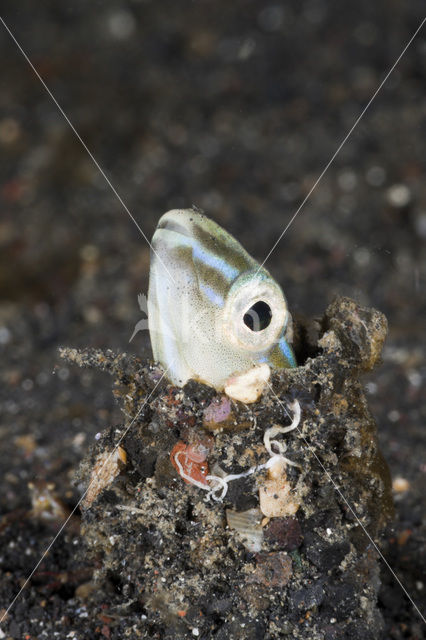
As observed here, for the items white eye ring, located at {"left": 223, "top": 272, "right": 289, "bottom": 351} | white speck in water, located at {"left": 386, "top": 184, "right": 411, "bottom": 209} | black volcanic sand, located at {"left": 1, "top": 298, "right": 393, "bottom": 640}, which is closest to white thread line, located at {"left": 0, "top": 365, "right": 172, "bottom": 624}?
black volcanic sand, located at {"left": 1, "top": 298, "right": 393, "bottom": 640}

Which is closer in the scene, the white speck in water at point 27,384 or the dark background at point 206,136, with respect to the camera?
the white speck in water at point 27,384

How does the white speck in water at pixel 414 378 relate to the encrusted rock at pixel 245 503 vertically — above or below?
below

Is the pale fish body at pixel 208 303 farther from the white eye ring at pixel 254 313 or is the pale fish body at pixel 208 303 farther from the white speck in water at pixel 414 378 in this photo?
the white speck in water at pixel 414 378

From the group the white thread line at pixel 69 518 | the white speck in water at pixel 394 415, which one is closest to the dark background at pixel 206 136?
the white speck in water at pixel 394 415

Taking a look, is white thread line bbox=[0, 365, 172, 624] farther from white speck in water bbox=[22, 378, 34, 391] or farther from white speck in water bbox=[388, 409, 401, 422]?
white speck in water bbox=[388, 409, 401, 422]

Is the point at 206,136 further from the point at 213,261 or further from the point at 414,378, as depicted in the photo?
the point at 213,261

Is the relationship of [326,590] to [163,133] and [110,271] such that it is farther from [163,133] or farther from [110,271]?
[163,133]

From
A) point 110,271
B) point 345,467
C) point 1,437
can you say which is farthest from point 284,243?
point 345,467

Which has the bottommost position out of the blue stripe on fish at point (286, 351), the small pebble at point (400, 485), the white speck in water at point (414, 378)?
the white speck in water at point (414, 378)
